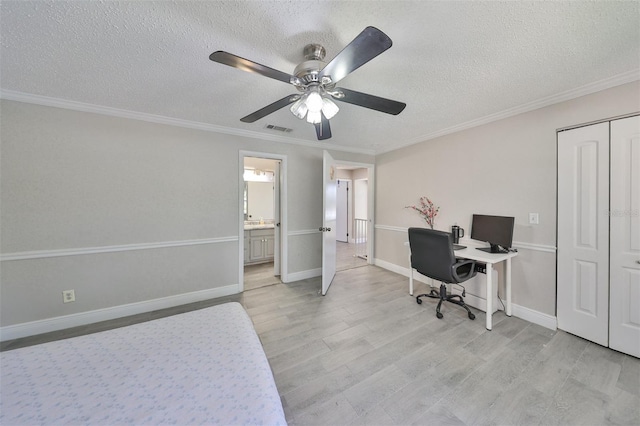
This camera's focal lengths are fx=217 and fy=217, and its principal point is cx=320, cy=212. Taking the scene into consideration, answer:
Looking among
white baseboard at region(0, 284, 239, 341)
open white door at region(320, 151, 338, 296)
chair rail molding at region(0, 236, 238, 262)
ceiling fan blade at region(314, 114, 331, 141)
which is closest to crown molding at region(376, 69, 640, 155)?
open white door at region(320, 151, 338, 296)

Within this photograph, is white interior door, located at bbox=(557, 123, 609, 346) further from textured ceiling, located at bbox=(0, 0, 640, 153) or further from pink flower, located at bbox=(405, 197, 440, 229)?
pink flower, located at bbox=(405, 197, 440, 229)

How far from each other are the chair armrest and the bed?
6.92 feet

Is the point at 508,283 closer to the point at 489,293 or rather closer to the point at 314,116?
the point at 489,293

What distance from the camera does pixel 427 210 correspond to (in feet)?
11.3

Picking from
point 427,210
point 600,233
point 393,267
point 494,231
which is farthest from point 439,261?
point 393,267

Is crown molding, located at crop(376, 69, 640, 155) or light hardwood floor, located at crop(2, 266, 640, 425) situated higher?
crown molding, located at crop(376, 69, 640, 155)

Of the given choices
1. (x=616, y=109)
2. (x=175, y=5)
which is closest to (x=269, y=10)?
(x=175, y=5)

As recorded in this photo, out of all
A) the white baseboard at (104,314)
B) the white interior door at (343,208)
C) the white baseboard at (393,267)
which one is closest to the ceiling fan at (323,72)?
the white baseboard at (104,314)

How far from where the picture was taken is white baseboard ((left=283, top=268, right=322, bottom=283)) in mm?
3614

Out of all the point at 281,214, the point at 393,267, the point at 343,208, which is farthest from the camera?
the point at 343,208

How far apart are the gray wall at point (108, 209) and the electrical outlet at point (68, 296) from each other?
0.04 m

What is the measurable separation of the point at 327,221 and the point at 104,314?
9.35 ft

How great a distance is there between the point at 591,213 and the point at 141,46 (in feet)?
13.0

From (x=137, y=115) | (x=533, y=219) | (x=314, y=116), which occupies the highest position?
(x=137, y=115)
